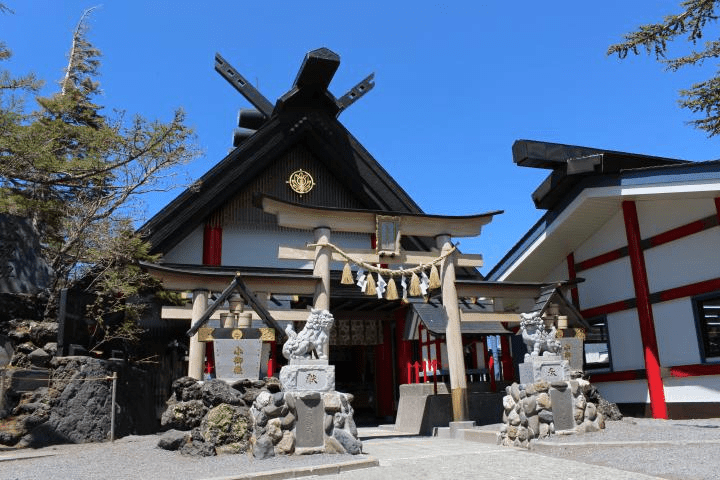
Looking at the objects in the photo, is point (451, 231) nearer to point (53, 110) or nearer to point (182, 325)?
point (182, 325)

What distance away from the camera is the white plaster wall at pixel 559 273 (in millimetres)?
16641

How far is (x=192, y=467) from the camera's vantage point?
7207mm

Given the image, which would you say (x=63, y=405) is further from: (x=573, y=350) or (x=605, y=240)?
(x=605, y=240)

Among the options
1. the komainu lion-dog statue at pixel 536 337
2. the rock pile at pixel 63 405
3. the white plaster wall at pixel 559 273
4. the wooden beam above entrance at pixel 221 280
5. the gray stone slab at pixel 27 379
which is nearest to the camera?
the komainu lion-dog statue at pixel 536 337

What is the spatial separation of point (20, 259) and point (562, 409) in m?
11.4

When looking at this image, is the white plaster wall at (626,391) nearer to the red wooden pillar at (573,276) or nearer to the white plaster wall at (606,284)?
the white plaster wall at (606,284)

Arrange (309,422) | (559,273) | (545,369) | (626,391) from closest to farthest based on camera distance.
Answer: (309,422) → (545,369) → (626,391) → (559,273)

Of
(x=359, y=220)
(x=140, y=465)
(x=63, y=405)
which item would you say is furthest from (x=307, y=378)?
(x=63, y=405)

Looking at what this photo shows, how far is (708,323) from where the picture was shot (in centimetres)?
1307

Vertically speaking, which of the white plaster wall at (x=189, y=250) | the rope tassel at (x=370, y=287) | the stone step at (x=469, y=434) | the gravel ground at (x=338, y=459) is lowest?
the stone step at (x=469, y=434)

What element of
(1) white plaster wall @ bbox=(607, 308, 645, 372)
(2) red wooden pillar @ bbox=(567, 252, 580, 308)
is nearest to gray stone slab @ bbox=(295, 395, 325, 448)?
(1) white plaster wall @ bbox=(607, 308, 645, 372)

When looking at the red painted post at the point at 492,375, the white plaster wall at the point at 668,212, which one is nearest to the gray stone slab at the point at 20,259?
the red painted post at the point at 492,375

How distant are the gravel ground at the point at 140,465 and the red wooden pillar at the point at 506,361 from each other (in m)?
10.6

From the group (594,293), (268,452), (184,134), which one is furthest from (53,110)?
(594,293)
